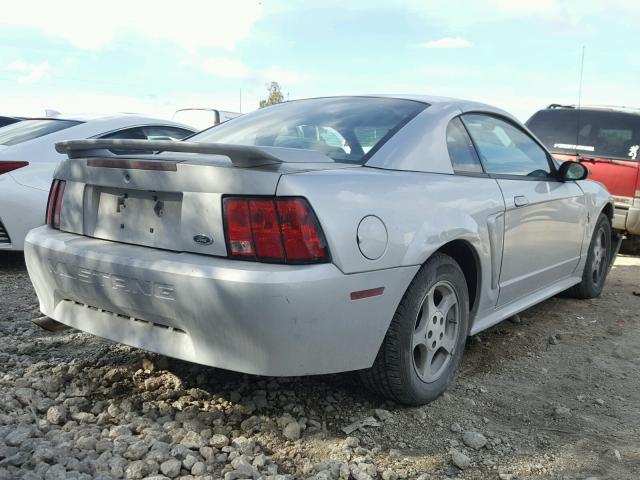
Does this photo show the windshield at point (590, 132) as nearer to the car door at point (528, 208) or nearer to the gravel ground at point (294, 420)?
the car door at point (528, 208)

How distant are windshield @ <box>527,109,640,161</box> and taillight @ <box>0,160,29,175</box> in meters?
5.40

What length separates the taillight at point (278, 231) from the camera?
2.33m

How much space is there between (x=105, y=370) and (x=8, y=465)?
3.20ft

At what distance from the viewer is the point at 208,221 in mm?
2424

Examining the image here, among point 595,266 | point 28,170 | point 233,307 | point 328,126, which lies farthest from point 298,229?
point 28,170

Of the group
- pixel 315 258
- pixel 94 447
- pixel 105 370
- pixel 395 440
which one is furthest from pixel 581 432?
pixel 105 370

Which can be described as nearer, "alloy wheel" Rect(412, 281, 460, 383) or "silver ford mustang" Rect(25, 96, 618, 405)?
"silver ford mustang" Rect(25, 96, 618, 405)

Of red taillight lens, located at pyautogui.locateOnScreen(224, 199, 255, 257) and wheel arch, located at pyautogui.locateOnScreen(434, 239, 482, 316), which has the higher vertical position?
red taillight lens, located at pyautogui.locateOnScreen(224, 199, 255, 257)

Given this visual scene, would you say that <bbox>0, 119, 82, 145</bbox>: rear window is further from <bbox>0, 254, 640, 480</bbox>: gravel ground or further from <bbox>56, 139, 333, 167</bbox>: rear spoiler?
<bbox>56, 139, 333, 167</bbox>: rear spoiler

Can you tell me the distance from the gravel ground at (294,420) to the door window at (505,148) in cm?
111

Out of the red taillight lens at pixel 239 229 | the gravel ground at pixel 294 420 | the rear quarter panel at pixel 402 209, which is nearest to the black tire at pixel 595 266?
the gravel ground at pixel 294 420

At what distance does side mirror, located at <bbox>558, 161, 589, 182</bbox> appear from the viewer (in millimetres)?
4172

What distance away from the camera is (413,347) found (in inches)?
111

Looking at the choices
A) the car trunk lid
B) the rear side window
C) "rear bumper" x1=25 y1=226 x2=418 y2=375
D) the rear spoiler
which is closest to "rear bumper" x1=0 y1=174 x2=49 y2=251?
the car trunk lid
